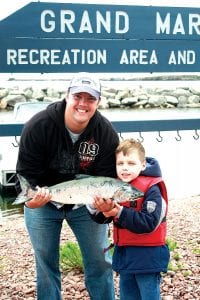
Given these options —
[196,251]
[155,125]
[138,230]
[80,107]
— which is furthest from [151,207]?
[196,251]

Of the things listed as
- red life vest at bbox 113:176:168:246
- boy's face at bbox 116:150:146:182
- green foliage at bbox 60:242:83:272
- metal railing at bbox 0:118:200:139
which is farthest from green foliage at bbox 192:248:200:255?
boy's face at bbox 116:150:146:182

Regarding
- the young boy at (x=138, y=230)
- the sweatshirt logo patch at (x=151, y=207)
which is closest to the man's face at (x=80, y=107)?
the young boy at (x=138, y=230)

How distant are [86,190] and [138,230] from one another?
1.20 feet

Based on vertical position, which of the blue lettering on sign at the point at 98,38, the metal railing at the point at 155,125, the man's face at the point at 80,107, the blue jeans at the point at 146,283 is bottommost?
the blue jeans at the point at 146,283

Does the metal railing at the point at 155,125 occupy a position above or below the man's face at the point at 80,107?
below

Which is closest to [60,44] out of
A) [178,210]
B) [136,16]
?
[136,16]

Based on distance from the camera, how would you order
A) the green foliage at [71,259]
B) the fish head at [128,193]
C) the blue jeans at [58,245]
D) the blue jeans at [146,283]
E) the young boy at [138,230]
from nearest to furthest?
the fish head at [128,193]
the young boy at [138,230]
the blue jeans at [146,283]
the blue jeans at [58,245]
the green foliage at [71,259]

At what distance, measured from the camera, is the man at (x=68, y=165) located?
3.02 meters

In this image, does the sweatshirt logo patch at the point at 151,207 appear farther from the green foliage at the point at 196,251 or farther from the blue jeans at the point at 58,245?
the green foliage at the point at 196,251

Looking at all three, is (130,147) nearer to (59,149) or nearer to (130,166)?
(130,166)

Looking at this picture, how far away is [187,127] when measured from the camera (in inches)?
168

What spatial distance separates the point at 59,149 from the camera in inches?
122

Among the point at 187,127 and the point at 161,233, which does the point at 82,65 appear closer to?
the point at 187,127

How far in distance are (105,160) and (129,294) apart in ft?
2.75
